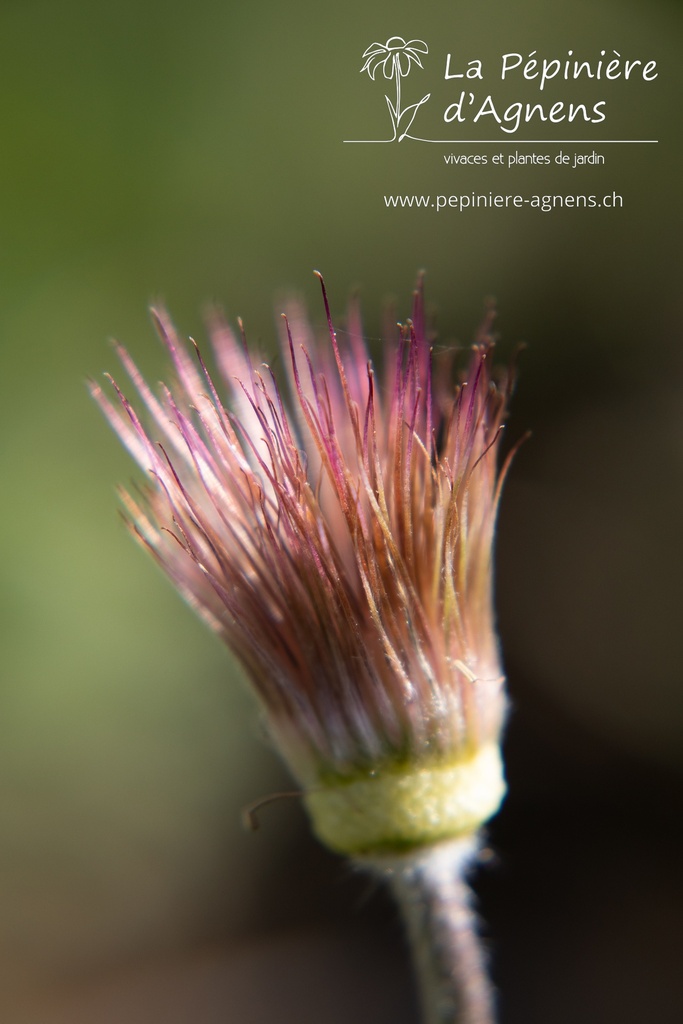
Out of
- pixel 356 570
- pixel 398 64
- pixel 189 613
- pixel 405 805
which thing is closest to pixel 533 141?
pixel 398 64

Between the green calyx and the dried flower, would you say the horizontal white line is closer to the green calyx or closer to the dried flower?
the dried flower

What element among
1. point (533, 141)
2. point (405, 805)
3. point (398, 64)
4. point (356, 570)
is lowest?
point (405, 805)

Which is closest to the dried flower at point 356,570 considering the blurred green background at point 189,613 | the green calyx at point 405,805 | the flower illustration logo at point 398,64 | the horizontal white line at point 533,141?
the green calyx at point 405,805

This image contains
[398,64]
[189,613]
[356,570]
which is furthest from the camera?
[189,613]

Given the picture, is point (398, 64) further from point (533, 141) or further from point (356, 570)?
point (356, 570)

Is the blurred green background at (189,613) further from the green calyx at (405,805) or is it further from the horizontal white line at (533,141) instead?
the green calyx at (405,805)

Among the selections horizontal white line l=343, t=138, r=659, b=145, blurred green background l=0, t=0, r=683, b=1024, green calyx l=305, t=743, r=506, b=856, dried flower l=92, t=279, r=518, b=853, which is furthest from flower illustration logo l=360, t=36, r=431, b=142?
green calyx l=305, t=743, r=506, b=856
